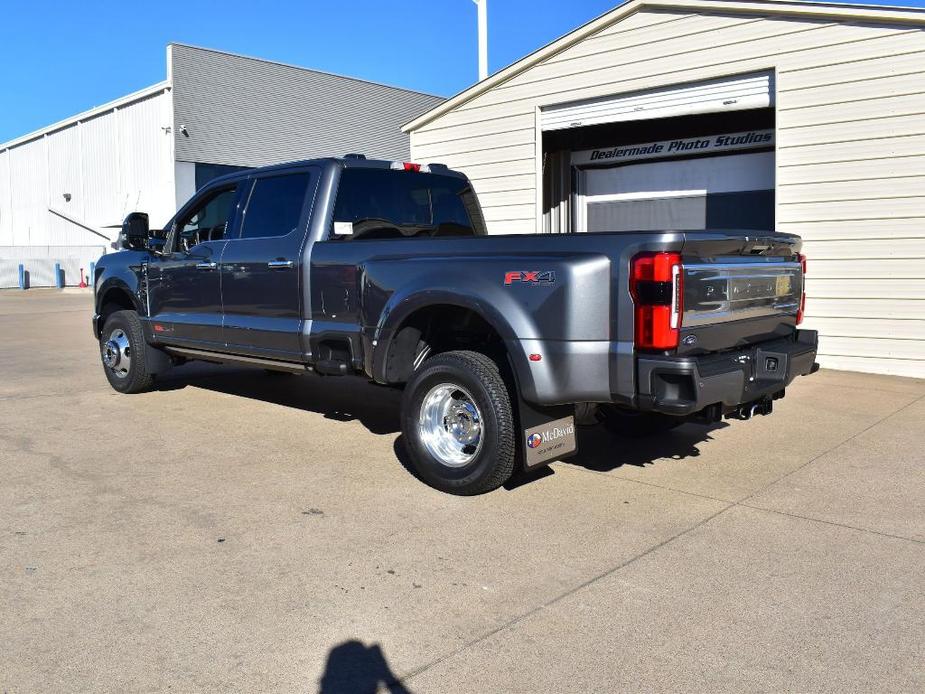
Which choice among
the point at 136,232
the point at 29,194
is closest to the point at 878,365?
the point at 136,232

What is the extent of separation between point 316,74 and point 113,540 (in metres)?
31.2

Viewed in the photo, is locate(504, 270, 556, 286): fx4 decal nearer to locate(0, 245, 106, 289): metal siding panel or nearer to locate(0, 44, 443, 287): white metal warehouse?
locate(0, 44, 443, 287): white metal warehouse

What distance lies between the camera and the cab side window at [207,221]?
699 cm

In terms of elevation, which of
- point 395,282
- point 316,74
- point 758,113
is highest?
point 316,74

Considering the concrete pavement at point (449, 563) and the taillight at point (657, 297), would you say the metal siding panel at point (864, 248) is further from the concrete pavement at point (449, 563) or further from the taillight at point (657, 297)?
the taillight at point (657, 297)

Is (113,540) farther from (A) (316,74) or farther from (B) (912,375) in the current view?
(A) (316,74)

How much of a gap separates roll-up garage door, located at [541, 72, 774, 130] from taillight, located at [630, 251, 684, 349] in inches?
276

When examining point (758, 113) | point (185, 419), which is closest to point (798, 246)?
point (185, 419)

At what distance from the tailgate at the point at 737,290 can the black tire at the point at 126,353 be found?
5.44 m

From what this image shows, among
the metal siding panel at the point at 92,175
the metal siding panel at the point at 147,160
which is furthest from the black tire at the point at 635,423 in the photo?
the metal siding panel at the point at 92,175

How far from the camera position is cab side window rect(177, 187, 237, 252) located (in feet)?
22.9

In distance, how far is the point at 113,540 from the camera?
431 centimetres

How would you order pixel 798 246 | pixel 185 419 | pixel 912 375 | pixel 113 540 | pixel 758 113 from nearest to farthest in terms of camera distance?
pixel 113 540
pixel 798 246
pixel 185 419
pixel 912 375
pixel 758 113

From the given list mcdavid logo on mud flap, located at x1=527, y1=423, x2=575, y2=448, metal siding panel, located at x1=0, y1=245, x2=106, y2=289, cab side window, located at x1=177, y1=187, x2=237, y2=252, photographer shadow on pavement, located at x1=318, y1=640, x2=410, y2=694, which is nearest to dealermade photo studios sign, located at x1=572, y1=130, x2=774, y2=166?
cab side window, located at x1=177, y1=187, x2=237, y2=252
